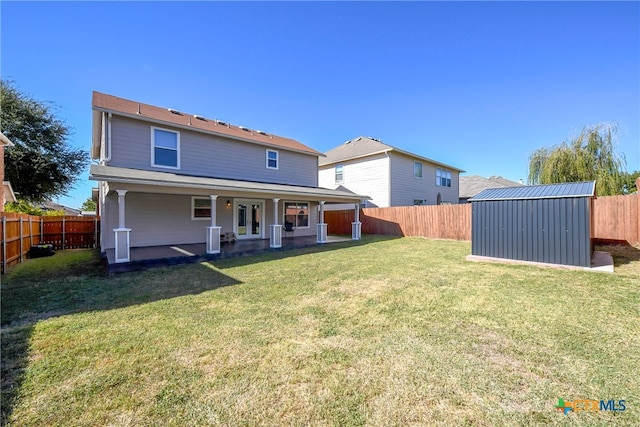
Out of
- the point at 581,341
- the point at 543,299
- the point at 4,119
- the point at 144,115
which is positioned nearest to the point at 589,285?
the point at 543,299

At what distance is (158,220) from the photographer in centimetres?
1057

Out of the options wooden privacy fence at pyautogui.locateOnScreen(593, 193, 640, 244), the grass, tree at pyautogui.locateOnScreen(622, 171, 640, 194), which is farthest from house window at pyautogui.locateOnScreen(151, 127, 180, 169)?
tree at pyautogui.locateOnScreen(622, 171, 640, 194)

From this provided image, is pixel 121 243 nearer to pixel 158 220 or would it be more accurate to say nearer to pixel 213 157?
pixel 158 220

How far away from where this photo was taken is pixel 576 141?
1546 centimetres

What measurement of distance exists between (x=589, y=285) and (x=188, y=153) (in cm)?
1323

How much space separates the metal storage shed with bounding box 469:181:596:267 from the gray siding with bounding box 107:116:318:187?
30.4ft

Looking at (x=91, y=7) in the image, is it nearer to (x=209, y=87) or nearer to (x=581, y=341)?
(x=209, y=87)

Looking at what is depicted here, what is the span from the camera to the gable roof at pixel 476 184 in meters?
28.1

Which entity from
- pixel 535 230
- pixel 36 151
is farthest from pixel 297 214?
pixel 36 151

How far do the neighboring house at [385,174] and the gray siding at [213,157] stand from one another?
425cm

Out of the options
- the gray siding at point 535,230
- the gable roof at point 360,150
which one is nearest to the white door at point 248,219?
the gable roof at point 360,150

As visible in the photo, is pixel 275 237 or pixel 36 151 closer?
pixel 275 237

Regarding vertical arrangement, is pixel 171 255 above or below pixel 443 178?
below

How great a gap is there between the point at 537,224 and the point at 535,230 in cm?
18
